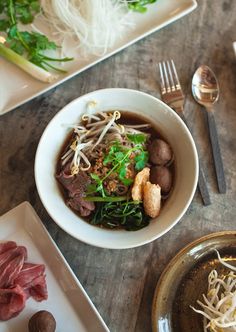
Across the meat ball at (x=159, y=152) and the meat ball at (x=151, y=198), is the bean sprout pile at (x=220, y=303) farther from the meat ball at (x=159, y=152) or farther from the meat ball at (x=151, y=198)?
the meat ball at (x=159, y=152)

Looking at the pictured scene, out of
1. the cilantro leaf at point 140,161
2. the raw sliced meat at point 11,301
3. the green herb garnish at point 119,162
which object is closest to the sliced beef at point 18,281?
the raw sliced meat at point 11,301

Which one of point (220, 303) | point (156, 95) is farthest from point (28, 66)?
point (220, 303)

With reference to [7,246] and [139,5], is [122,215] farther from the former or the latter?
[139,5]

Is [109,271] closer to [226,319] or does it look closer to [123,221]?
[123,221]

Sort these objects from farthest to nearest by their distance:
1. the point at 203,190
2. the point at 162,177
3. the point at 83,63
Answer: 1. the point at 83,63
2. the point at 203,190
3. the point at 162,177

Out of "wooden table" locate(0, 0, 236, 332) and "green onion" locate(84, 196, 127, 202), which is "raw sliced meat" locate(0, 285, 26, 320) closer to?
"wooden table" locate(0, 0, 236, 332)

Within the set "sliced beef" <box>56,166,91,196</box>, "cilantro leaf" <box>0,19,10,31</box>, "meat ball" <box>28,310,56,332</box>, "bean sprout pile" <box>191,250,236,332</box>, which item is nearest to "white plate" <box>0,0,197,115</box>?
"cilantro leaf" <box>0,19,10,31</box>
